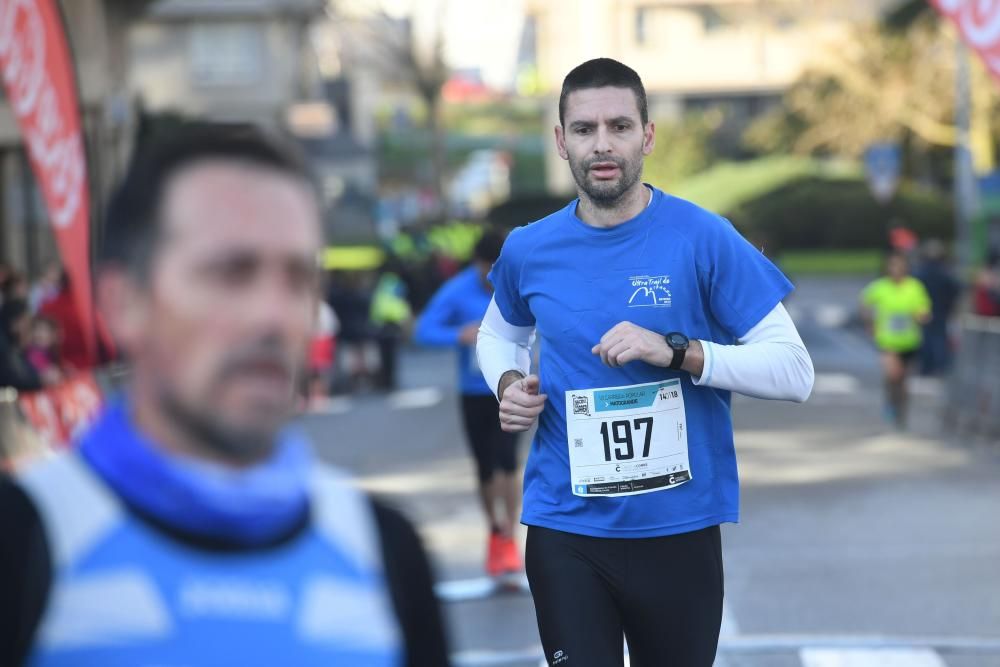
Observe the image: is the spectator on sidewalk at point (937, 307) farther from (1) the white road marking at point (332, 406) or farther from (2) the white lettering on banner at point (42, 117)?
(2) the white lettering on banner at point (42, 117)

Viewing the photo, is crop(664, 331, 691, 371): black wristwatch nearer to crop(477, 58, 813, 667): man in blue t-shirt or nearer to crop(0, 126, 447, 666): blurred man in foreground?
crop(477, 58, 813, 667): man in blue t-shirt

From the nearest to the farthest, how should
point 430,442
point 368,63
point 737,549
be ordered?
point 737,549 → point 430,442 → point 368,63

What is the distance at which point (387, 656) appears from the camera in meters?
1.99

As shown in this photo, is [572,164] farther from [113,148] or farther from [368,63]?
[368,63]

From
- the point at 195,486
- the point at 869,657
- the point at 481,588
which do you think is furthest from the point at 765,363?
the point at 481,588

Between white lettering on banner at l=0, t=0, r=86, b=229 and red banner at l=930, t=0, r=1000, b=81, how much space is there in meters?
5.41

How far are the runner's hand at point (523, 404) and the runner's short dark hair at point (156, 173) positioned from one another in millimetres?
2617

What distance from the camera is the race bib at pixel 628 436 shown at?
464cm

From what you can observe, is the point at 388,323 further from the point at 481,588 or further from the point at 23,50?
the point at 481,588

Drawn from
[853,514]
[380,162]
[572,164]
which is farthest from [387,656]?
[380,162]

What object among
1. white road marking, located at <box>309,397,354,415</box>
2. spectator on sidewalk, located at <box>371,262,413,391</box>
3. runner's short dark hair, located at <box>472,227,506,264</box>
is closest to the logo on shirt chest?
runner's short dark hair, located at <box>472,227,506,264</box>

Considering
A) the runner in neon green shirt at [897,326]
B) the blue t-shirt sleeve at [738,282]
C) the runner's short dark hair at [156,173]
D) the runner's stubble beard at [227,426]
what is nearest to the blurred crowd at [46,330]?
the runner in neon green shirt at [897,326]

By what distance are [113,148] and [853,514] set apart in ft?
57.9

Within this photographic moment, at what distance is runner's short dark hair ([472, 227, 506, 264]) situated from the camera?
904cm
